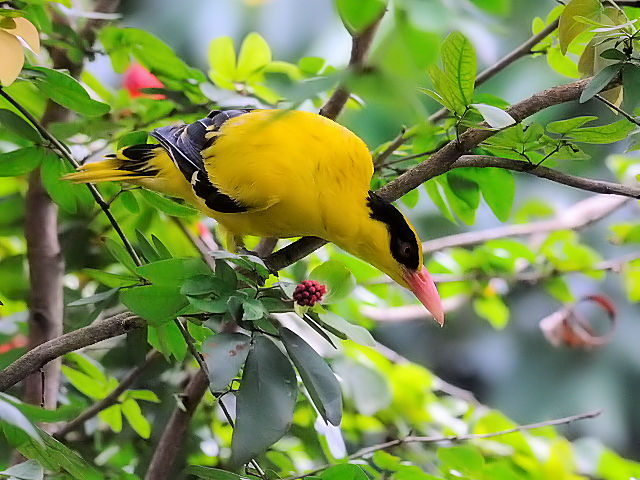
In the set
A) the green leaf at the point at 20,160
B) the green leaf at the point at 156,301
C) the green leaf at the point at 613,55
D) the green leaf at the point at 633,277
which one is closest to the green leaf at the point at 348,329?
the green leaf at the point at 156,301

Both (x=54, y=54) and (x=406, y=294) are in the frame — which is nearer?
(x=54, y=54)

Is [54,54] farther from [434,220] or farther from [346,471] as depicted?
[434,220]

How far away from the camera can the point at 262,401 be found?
25.1 inches

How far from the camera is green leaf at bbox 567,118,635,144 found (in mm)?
737

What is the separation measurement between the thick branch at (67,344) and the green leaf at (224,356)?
0.11 m

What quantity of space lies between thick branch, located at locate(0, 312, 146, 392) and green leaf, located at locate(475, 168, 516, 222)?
1.62 feet

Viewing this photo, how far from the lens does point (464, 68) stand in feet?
2.33

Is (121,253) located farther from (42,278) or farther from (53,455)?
(42,278)

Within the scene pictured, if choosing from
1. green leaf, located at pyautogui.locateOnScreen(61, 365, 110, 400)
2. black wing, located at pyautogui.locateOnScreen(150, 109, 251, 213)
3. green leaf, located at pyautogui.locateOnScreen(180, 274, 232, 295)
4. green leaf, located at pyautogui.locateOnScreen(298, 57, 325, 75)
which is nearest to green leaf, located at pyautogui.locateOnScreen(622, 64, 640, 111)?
green leaf, located at pyautogui.locateOnScreen(180, 274, 232, 295)

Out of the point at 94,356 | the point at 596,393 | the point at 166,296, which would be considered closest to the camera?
the point at 166,296

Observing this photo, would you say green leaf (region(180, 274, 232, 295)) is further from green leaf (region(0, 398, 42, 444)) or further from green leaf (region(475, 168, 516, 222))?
green leaf (region(475, 168, 516, 222))

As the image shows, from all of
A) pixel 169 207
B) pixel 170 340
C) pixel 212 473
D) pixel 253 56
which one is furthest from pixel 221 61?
pixel 212 473

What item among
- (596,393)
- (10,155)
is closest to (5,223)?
(10,155)

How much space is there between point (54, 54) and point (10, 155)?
0.38 m
